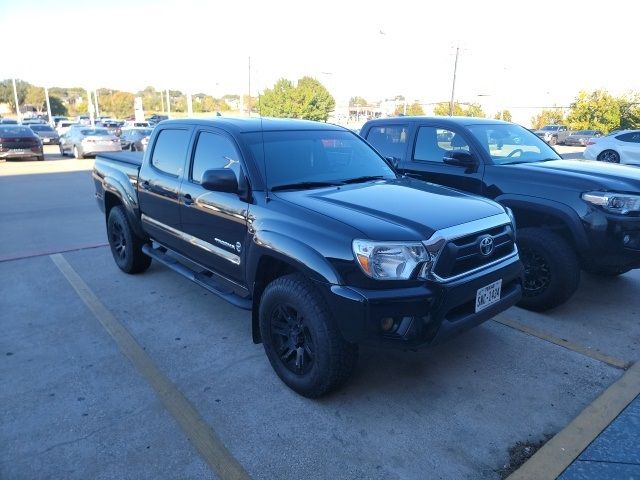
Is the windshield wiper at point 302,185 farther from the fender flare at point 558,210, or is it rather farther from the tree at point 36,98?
the tree at point 36,98

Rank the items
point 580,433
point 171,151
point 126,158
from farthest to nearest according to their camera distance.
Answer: point 126,158, point 171,151, point 580,433

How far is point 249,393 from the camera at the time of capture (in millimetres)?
3209

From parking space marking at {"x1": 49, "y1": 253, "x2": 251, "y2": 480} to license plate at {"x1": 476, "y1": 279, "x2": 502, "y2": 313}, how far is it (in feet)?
5.62

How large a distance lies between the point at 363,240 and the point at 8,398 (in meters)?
2.58

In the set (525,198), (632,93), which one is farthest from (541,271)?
(632,93)

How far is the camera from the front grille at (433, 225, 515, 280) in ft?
9.13

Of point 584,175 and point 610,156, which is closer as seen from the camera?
point 584,175

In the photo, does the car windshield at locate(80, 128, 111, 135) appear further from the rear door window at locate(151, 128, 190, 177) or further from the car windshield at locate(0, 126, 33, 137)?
the rear door window at locate(151, 128, 190, 177)

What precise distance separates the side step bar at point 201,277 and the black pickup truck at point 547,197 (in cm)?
265

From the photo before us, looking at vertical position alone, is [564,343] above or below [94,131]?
below

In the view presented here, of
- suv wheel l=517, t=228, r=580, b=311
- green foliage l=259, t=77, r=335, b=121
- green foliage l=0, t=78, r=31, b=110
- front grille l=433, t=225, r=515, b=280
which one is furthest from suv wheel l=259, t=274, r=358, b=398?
green foliage l=0, t=78, r=31, b=110

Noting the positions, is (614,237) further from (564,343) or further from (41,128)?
(41,128)

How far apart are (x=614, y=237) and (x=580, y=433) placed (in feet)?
6.61

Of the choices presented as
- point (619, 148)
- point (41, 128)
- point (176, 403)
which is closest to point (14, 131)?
point (41, 128)
